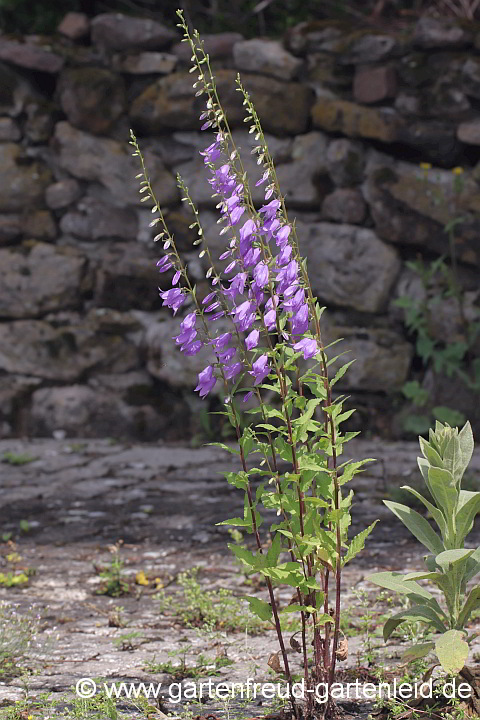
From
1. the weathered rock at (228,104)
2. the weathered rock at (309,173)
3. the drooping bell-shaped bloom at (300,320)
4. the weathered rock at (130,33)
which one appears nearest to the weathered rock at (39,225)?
the weathered rock at (228,104)

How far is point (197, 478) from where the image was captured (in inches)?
175

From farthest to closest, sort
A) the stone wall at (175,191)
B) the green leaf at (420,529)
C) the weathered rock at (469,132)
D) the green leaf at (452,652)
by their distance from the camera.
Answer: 1. the stone wall at (175,191)
2. the weathered rock at (469,132)
3. the green leaf at (420,529)
4. the green leaf at (452,652)

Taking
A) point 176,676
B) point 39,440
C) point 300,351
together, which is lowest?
point 39,440

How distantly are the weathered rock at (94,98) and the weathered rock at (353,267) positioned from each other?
143cm

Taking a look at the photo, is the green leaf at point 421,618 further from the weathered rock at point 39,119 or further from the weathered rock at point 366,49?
the weathered rock at point 39,119

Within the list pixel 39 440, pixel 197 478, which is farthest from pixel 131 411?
pixel 197 478

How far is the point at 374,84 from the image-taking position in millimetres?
5113

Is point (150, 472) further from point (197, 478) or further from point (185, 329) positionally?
point (185, 329)

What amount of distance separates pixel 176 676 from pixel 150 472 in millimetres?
2434

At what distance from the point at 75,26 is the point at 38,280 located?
157 cm

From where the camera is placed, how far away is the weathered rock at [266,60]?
5.29 meters

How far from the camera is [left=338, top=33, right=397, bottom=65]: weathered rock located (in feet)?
16.9

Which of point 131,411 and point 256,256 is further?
point 131,411

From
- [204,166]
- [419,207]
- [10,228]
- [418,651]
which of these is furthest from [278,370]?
[10,228]
